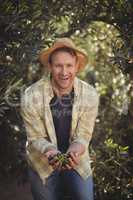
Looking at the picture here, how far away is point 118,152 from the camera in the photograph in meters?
5.33

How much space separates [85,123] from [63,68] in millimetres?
469

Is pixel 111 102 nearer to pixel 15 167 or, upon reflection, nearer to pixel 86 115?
pixel 15 167

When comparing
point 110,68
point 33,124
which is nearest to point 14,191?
point 110,68

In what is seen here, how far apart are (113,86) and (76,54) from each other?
10.1 feet

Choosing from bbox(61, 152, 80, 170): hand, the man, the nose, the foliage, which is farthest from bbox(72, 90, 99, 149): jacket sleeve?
the foliage

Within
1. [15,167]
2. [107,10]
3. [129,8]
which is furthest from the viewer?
[15,167]

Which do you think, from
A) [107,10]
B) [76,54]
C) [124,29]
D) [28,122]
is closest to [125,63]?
[124,29]

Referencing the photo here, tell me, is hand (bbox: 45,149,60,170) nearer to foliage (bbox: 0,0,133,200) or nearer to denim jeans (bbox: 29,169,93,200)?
denim jeans (bbox: 29,169,93,200)

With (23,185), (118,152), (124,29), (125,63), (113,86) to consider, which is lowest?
(23,185)

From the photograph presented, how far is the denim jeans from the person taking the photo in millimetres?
4094

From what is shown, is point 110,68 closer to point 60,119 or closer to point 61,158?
point 60,119

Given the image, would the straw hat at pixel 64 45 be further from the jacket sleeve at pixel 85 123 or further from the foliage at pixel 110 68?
the foliage at pixel 110 68

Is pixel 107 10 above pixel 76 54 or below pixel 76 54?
above

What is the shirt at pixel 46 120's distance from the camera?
13.2 feet
